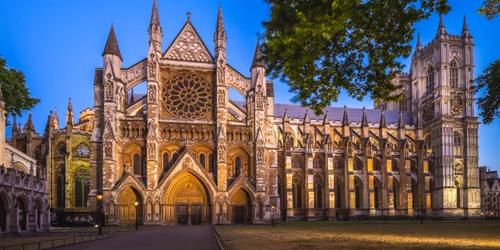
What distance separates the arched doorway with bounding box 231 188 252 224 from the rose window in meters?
9.20

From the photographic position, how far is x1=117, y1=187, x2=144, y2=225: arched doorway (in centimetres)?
4478

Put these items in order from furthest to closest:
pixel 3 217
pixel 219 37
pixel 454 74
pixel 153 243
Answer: pixel 454 74, pixel 219 37, pixel 3 217, pixel 153 243

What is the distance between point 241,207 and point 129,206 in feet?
37.4

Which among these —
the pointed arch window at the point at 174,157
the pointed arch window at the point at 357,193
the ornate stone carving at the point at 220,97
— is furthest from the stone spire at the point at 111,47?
the pointed arch window at the point at 357,193

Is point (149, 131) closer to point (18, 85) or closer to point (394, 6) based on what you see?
point (18, 85)

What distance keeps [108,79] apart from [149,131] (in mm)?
6578

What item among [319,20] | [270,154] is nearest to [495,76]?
[270,154]

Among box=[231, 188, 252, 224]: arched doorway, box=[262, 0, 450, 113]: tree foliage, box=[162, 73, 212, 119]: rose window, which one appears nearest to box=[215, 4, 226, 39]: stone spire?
box=[162, 73, 212, 119]: rose window

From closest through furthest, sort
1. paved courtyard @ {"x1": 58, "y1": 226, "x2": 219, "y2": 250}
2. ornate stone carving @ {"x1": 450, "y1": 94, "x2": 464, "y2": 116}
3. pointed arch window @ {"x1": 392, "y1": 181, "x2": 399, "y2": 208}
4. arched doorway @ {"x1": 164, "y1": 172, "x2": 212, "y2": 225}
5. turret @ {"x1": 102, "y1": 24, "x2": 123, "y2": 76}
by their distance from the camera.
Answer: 1. paved courtyard @ {"x1": 58, "y1": 226, "x2": 219, "y2": 250}
2. turret @ {"x1": 102, "y1": 24, "x2": 123, "y2": 76}
3. arched doorway @ {"x1": 164, "y1": 172, "x2": 212, "y2": 225}
4. pointed arch window @ {"x1": 392, "y1": 181, "x2": 399, "y2": 208}
5. ornate stone carving @ {"x1": 450, "y1": 94, "x2": 464, "y2": 116}

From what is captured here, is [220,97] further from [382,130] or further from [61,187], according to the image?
[382,130]

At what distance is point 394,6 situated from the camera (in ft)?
40.9

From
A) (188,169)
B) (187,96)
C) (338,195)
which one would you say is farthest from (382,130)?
(188,169)

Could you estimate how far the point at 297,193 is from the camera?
213ft

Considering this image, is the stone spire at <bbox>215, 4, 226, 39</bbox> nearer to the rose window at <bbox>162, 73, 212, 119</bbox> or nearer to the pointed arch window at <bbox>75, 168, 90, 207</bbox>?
the rose window at <bbox>162, 73, 212, 119</bbox>
